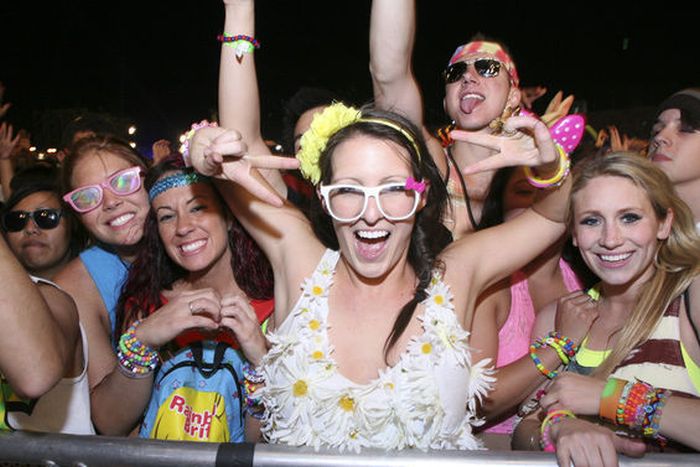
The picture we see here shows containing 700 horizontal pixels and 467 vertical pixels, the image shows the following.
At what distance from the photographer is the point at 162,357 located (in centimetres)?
231

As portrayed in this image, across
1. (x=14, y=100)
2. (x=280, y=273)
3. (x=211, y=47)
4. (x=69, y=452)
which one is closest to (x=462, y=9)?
(x=211, y=47)

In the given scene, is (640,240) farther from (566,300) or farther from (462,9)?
(462,9)

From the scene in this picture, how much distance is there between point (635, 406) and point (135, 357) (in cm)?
168

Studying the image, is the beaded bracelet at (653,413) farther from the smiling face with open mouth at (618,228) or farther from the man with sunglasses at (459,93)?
the man with sunglasses at (459,93)

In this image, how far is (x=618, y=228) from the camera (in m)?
2.14

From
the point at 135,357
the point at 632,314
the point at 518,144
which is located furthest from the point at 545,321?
the point at 135,357

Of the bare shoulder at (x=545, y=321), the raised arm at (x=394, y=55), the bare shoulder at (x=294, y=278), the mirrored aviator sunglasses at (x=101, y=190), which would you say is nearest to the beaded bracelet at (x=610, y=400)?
the bare shoulder at (x=545, y=321)

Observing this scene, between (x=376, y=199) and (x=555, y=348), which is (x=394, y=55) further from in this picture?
(x=555, y=348)

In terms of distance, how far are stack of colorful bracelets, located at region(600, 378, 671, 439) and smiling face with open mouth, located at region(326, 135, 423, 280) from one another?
2.62 feet

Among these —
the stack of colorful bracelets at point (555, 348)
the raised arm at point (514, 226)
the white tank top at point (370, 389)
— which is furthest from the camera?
the stack of colorful bracelets at point (555, 348)

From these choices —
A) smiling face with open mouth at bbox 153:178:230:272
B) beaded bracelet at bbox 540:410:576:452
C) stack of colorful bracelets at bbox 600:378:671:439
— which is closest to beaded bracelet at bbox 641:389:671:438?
stack of colorful bracelets at bbox 600:378:671:439

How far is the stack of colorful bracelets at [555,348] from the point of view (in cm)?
221

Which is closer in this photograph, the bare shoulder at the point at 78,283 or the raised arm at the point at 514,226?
the raised arm at the point at 514,226

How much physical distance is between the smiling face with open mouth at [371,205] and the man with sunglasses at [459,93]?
1.14 ft
